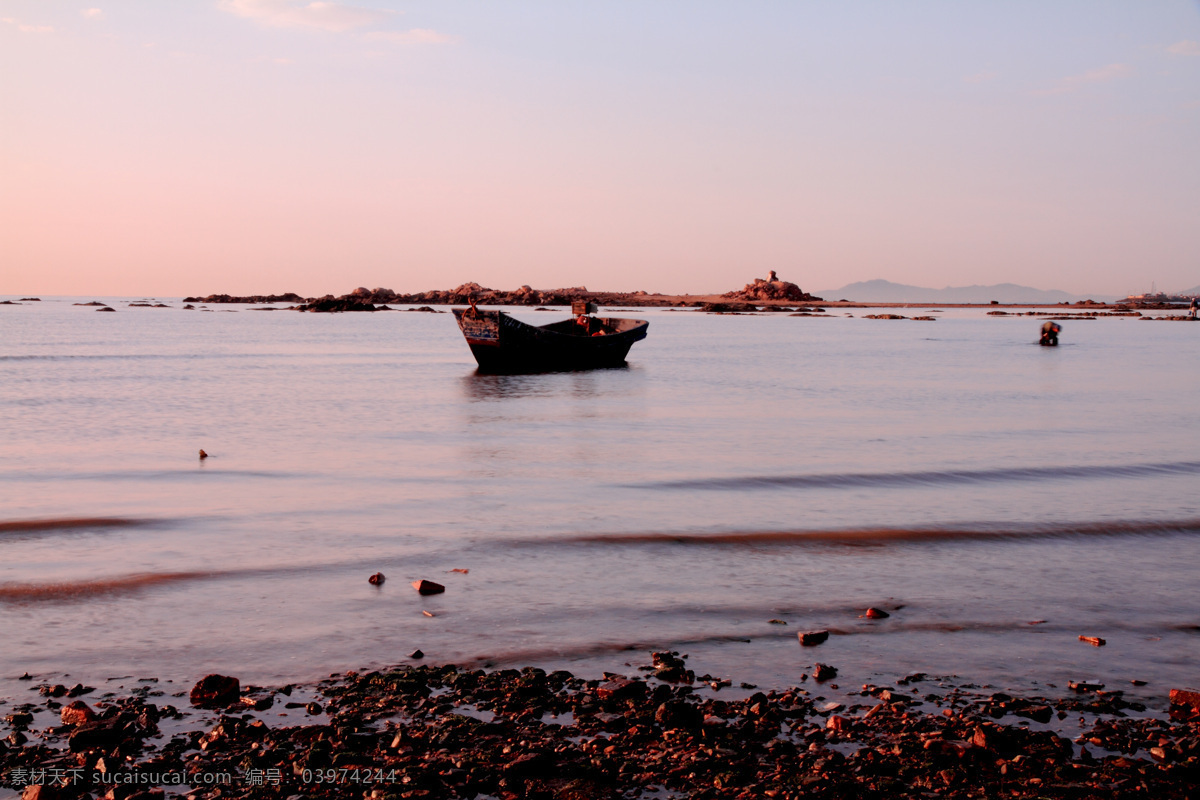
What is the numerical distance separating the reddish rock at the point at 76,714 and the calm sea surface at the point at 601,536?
2.13 ft

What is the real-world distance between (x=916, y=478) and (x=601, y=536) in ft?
19.0

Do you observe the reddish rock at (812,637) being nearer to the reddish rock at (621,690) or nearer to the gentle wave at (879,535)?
the reddish rock at (621,690)

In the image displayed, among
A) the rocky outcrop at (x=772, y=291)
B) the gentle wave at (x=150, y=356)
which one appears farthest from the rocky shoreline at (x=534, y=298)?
the gentle wave at (x=150, y=356)

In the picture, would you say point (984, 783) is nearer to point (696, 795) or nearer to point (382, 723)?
point (696, 795)

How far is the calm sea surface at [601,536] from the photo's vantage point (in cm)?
609

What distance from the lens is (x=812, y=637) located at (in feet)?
20.2

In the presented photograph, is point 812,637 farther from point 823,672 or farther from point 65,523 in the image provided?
point 65,523

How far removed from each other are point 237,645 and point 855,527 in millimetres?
6443

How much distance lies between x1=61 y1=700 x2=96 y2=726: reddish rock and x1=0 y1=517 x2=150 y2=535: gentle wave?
551 cm

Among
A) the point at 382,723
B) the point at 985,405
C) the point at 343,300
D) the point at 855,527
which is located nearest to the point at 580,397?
the point at 985,405

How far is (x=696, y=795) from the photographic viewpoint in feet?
13.5

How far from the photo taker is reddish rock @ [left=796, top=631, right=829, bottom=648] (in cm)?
611

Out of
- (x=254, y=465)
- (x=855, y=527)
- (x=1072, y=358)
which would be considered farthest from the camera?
(x=1072, y=358)

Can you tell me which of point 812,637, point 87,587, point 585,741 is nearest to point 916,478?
point 812,637
